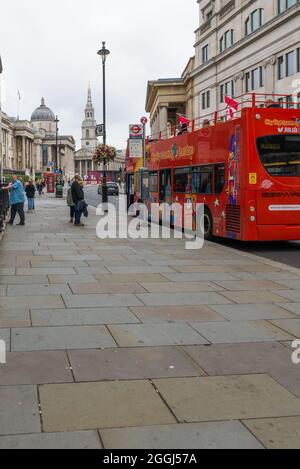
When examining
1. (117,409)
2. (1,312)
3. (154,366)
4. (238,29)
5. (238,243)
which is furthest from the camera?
(238,29)

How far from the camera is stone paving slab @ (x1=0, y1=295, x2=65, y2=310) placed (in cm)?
718

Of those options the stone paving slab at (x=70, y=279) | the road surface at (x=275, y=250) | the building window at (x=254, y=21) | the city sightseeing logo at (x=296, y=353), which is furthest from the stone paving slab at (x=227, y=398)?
the building window at (x=254, y=21)

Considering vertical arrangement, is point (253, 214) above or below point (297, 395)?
above

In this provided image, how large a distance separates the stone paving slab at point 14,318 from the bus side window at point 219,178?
354 inches

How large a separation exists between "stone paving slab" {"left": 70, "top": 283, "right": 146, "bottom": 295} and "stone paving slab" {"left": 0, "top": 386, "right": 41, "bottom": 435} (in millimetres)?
Answer: 3823

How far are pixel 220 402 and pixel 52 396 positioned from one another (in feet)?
3.91

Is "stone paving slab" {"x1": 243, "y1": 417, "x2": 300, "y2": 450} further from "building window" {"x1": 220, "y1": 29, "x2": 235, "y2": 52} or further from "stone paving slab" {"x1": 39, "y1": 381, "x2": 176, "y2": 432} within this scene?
"building window" {"x1": 220, "y1": 29, "x2": 235, "y2": 52}

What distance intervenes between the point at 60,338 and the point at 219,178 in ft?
33.3

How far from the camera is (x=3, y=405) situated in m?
4.01

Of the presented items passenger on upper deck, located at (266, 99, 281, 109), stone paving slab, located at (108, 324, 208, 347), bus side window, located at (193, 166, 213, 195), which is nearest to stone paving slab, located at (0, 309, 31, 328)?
stone paving slab, located at (108, 324, 208, 347)

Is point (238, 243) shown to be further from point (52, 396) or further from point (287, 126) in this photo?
point (52, 396)

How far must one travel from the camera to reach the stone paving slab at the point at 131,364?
186 inches
